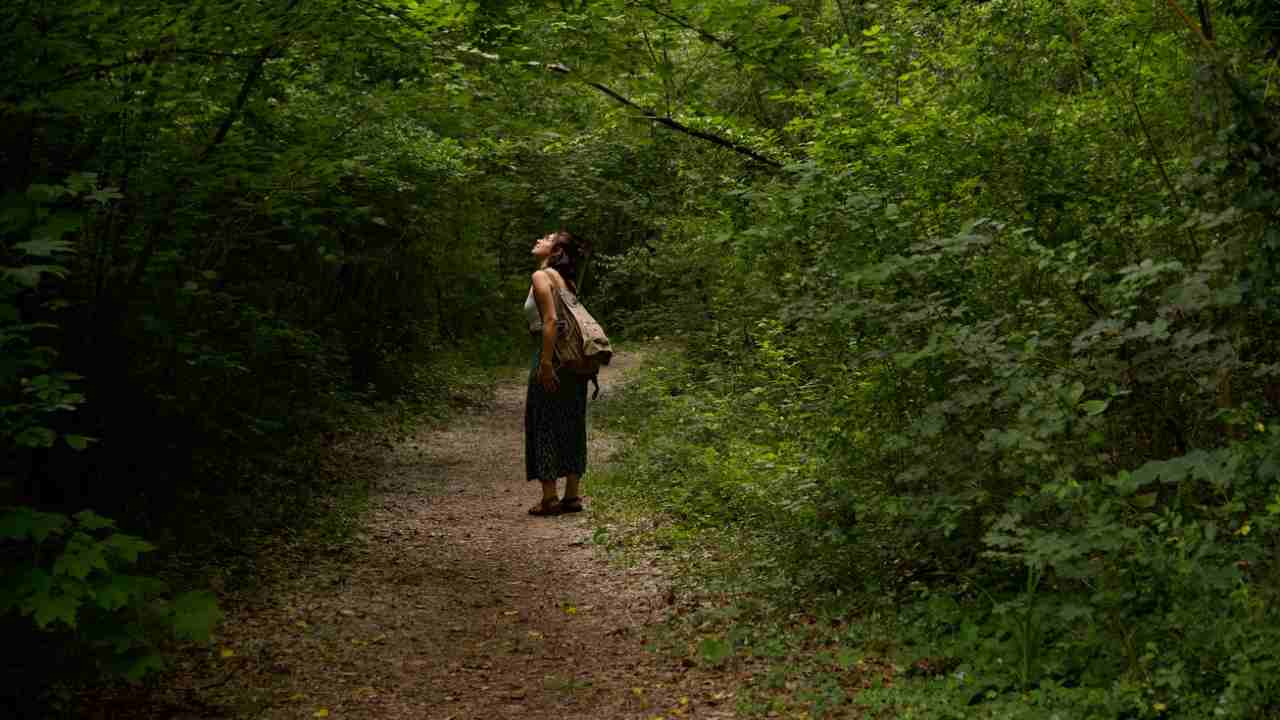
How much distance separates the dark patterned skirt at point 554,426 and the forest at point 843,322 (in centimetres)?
78

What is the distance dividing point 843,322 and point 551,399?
3.87 metres

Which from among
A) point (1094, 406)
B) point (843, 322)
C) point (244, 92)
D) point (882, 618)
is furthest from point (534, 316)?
point (1094, 406)

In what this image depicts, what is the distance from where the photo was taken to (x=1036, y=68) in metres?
7.39

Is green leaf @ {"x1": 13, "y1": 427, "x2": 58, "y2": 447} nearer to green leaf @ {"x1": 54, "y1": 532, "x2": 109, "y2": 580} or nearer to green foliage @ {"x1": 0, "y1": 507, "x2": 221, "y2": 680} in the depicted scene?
green foliage @ {"x1": 0, "y1": 507, "x2": 221, "y2": 680}

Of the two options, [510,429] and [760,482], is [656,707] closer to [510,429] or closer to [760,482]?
[760,482]

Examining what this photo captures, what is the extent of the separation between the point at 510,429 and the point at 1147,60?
11971 mm

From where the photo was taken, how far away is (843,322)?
6574 millimetres

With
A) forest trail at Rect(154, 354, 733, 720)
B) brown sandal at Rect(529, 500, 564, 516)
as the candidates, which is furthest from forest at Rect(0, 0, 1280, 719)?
brown sandal at Rect(529, 500, 564, 516)

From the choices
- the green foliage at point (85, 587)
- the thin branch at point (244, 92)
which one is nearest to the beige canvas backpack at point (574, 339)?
the thin branch at point (244, 92)

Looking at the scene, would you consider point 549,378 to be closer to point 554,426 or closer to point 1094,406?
point 554,426

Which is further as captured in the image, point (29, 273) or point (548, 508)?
point (548, 508)

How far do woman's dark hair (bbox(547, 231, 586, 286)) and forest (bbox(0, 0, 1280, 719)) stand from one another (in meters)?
1.50

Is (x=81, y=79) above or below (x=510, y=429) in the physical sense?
above

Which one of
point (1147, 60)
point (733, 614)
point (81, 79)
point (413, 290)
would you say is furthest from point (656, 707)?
point (413, 290)
